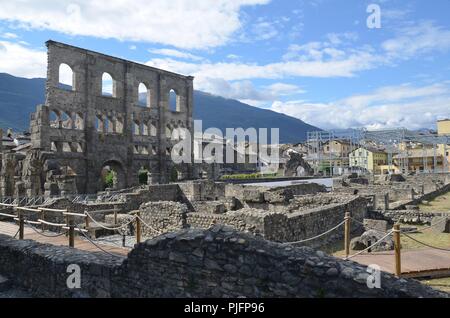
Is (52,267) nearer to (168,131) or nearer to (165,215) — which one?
(165,215)

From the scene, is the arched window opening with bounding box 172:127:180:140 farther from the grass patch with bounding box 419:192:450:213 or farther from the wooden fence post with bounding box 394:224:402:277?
the wooden fence post with bounding box 394:224:402:277

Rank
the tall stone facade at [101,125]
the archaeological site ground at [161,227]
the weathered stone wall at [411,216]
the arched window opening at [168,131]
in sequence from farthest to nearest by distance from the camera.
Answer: the arched window opening at [168,131] → the tall stone facade at [101,125] → the weathered stone wall at [411,216] → the archaeological site ground at [161,227]

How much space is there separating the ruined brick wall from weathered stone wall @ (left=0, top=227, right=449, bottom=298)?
29.4 m

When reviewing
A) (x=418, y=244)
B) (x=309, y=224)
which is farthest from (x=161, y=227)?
(x=418, y=244)

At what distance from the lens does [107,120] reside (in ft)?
137

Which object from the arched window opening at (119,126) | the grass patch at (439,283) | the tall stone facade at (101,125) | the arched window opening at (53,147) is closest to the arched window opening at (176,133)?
the tall stone facade at (101,125)

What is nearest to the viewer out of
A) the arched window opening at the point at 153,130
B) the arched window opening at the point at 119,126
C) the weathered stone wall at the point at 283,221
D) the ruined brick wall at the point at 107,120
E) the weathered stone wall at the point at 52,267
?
the weathered stone wall at the point at 52,267

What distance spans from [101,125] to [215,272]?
3694 cm

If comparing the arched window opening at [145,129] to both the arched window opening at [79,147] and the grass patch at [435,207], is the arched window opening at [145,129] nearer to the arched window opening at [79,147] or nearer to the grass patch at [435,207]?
the arched window opening at [79,147]

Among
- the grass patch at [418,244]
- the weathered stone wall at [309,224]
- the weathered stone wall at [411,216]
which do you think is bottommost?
the grass patch at [418,244]

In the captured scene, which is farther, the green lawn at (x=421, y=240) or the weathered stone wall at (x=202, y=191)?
the weathered stone wall at (x=202, y=191)

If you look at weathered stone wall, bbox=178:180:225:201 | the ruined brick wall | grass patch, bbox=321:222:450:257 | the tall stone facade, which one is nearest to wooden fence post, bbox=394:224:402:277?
grass patch, bbox=321:222:450:257

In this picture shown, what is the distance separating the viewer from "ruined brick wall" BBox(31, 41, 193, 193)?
1372 inches

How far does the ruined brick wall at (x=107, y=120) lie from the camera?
34844 millimetres
